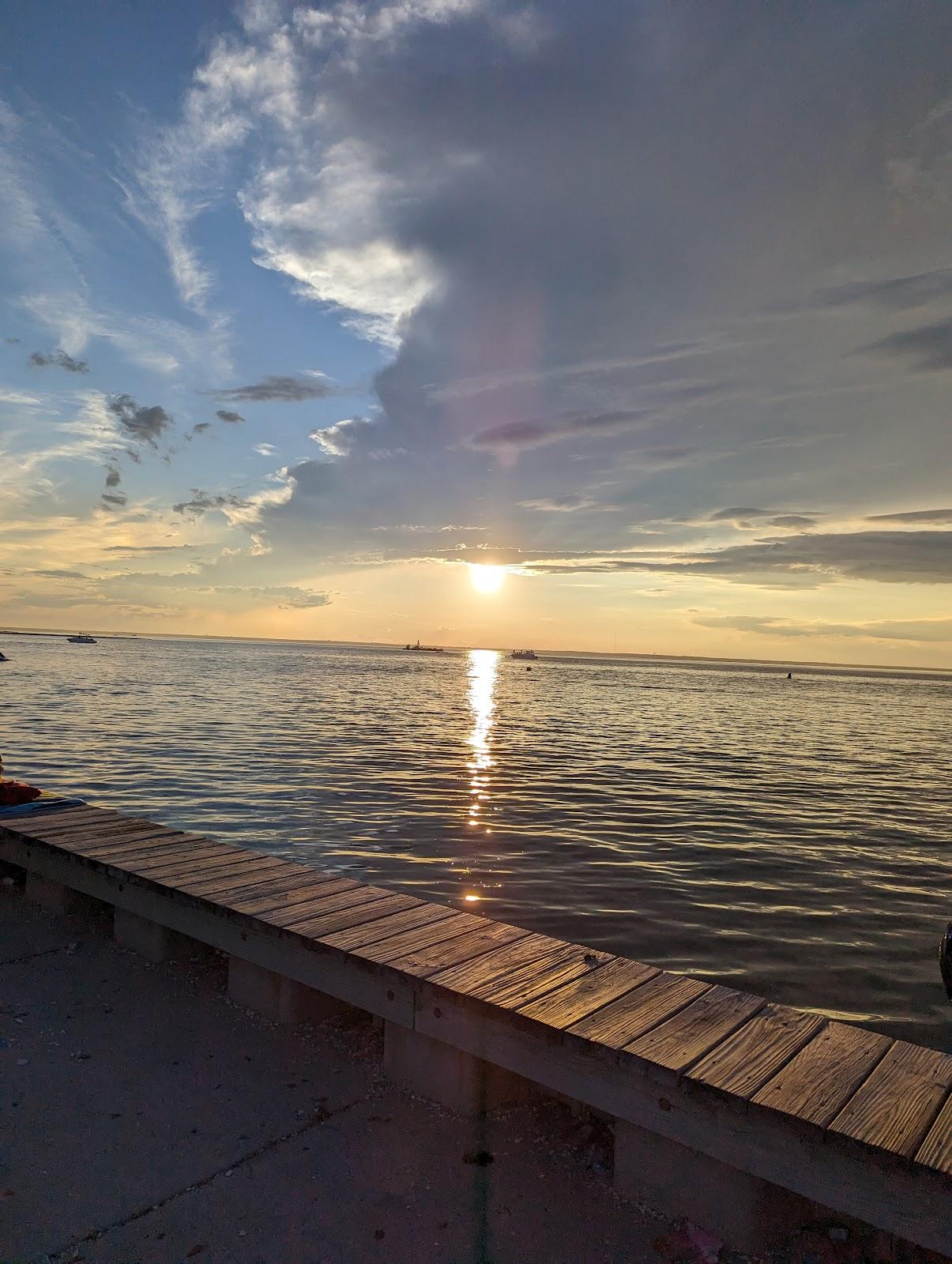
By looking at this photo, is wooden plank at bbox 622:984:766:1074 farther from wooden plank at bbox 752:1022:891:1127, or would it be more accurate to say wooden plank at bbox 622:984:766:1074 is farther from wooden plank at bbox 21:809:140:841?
wooden plank at bbox 21:809:140:841

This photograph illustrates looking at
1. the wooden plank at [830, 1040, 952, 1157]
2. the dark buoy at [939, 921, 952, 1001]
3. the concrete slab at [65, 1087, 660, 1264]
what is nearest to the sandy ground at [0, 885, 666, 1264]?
the concrete slab at [65, 1087, 660, 1264]

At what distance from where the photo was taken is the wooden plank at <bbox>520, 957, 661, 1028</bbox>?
16.9 ft

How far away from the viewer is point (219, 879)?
8000mm

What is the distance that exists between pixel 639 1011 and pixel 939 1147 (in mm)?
1874

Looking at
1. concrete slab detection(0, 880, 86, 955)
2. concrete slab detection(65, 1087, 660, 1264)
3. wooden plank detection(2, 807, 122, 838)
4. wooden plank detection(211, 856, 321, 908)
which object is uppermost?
wooden plank detection(211, 856, 321, 908)

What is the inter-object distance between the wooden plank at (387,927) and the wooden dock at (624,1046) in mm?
24

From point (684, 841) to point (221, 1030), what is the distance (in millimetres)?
11072

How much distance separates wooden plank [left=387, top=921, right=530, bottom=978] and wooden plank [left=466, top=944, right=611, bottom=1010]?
1.44ft

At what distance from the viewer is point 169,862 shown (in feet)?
28.1

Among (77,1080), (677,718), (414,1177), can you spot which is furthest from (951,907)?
(677,718)

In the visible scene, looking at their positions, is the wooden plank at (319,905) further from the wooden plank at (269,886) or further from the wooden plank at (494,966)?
the wooden plank at (494,966)

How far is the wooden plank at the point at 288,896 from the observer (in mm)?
7066

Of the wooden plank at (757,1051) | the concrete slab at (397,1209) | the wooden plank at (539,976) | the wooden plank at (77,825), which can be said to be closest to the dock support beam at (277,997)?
the concrete slab at (397,1209)

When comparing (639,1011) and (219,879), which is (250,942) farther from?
(639,1011)
